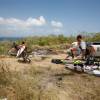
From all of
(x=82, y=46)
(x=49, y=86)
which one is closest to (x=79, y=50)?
(x=82, y=46)

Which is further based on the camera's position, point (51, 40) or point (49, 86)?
point (51, 40)

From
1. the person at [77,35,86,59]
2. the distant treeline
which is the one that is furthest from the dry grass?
the distant treeline

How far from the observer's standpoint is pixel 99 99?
737 centimetres

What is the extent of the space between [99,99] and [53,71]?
160 inches

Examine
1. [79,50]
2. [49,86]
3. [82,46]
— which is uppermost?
[82,46]

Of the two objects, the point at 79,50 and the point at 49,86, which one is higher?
the point at 79,50

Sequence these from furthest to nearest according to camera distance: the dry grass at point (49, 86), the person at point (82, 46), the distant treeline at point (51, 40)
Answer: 1. the distant treeline at point (51, 40)
2. the person at point (82, 46)
3. the dry grass at point (49, 86)

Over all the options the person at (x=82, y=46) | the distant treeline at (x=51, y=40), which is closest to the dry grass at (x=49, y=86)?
the person at (x=82, y=46)

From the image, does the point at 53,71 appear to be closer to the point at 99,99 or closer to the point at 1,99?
the point at 99,99

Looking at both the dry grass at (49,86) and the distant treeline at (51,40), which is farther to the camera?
the distant treeline at (51,40)

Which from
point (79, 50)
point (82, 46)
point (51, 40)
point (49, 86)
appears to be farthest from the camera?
point (51, 40)

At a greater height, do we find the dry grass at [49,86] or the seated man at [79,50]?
the seated man at [79,50]

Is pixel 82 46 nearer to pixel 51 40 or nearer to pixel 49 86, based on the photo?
pixel 49 86

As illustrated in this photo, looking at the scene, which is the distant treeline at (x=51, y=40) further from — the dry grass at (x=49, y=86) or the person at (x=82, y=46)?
the dry grass at (x=49, y=86)
